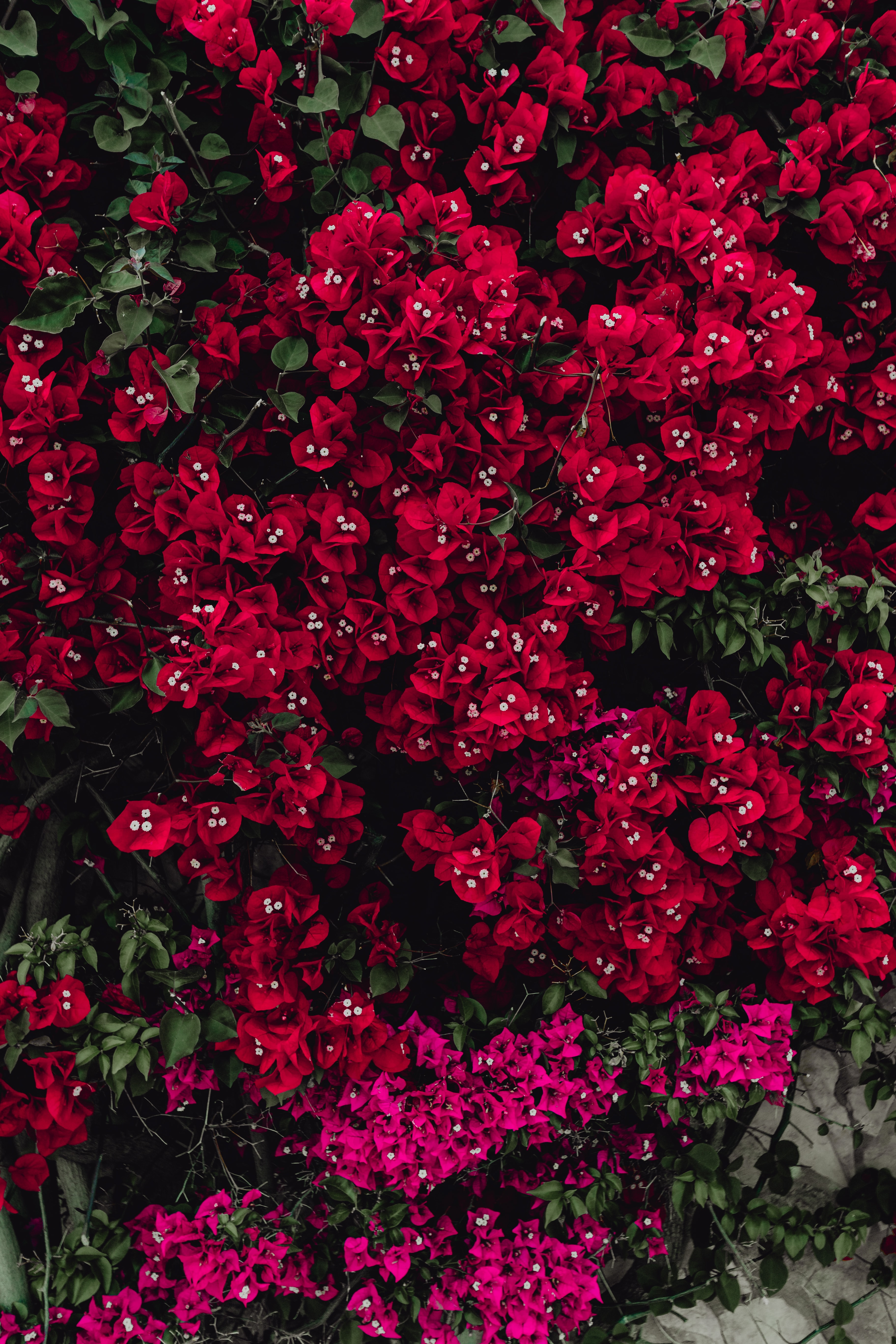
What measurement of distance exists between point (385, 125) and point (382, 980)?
157cm

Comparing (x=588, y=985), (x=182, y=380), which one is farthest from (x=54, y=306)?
(x=588, y=985)

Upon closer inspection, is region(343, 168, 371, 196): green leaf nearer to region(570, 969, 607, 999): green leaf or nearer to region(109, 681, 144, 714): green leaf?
region(109, 681, 144, 714): green leaf

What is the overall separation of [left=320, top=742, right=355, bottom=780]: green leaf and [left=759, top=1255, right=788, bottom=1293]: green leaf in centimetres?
148

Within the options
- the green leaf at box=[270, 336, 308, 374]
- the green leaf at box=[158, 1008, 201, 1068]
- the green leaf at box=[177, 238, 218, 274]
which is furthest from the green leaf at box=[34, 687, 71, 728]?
the green leaf at box=[177, 238, 218, 274]

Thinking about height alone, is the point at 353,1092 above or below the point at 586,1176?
above

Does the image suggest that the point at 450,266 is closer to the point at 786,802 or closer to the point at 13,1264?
the point at 786,802

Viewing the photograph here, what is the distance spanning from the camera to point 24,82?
1.61 m

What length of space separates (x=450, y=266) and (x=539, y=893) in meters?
1.14

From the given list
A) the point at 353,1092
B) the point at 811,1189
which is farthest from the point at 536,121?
the point at 811,1189

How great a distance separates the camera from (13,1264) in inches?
77.5

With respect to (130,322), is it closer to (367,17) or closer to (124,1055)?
(367,17)

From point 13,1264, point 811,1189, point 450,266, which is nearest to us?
point 450,266

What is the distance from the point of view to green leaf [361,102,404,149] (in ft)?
5.47

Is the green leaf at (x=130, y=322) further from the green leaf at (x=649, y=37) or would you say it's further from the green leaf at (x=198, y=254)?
the green leaf at (x=649, y=37)
